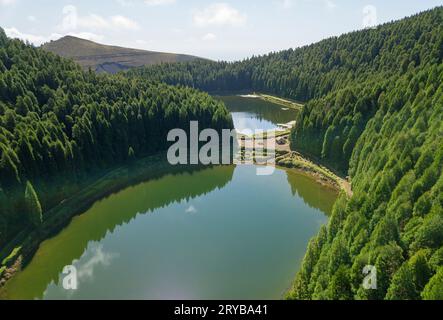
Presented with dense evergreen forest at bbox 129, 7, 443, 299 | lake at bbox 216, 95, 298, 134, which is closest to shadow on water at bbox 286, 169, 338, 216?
dense evergreen forest at bbox 129, 7, 443, 299

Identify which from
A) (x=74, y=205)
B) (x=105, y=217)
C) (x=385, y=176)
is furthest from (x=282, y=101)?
(x=385, y=176)

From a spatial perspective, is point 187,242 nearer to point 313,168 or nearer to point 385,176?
point 385,176

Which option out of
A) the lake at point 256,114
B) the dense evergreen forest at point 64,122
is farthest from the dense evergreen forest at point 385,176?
the dense evergreen forest at point 64,122

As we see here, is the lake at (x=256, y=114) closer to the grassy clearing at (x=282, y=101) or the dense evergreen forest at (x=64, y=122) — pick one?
the grassy clearing at (x=282, y=101)

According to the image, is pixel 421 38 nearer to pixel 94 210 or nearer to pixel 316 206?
pixel 316 206

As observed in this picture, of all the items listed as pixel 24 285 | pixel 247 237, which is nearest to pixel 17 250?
pixel 24 285
